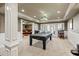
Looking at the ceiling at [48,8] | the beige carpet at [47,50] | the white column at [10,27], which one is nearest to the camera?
the white column at [10,27]

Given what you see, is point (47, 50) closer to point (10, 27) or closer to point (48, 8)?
point (48, 8)

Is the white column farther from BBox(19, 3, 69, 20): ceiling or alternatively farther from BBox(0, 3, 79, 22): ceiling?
BBox(19, 3, 69, 20): ceiling

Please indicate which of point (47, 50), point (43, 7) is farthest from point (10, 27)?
point (43, 7)

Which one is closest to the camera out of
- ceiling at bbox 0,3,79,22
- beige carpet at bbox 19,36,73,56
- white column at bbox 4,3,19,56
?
white column at bbox 4,3,19,56

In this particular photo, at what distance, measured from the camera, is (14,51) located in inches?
90.4

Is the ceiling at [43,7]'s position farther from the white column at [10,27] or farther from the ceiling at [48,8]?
the white column at [10,27]

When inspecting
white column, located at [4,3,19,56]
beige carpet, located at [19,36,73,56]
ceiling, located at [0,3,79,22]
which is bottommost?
beige carpet, located at [19,36,73,56]

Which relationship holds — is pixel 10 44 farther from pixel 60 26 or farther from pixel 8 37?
pixel 60 26

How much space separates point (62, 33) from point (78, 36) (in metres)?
5.00

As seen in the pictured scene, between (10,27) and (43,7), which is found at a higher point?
(43,7)

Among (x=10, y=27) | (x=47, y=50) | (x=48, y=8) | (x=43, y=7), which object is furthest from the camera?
(x=48, y=8)

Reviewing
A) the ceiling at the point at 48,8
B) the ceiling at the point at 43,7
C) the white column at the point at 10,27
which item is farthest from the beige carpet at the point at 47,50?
the ceiling at the point at 43,7

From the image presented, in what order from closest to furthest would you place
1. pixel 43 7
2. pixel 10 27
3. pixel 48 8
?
pixel 10 27 → pixel 43 7 → pixel 48 8

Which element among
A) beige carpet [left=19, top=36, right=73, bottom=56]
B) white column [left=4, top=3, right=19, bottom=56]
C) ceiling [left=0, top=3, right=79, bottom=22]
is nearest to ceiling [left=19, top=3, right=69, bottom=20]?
ceiling [left=0, top=3, right=79, bottom=22]
